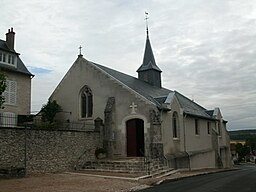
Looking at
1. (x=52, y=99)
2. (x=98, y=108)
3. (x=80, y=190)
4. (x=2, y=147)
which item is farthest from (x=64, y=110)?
(x=80, y=190)

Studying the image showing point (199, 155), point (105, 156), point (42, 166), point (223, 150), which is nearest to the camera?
point (42, 166)

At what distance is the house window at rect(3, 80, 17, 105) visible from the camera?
2441cm

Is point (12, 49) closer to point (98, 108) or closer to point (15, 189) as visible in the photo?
point (98, 108)

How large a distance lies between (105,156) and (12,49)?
38.1 ft

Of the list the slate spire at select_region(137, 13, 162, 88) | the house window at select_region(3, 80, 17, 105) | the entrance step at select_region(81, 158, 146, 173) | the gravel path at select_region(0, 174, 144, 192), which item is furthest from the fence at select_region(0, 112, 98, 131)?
the slate spire at select_region(137, 13, 162, 88)

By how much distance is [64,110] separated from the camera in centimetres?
2694

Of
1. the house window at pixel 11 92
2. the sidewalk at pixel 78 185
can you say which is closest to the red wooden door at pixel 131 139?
the sidewalk at pixel 78 185

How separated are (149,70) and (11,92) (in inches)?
533

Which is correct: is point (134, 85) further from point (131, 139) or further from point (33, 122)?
point (33, 122)

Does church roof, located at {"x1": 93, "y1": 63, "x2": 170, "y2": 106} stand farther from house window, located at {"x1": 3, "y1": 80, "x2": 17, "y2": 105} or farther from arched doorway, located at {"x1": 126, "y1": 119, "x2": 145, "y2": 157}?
house window, located at {"x1": 3, "y1": 80, "x2": 17, "y2": 105}

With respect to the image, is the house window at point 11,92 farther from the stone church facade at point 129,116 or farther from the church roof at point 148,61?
the church roof at point 148,61

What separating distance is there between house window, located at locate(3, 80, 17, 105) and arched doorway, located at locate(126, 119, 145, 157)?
29.1 feet

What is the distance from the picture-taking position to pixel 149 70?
3256 cm

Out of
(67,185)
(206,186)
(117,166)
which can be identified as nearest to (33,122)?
(117,166)
